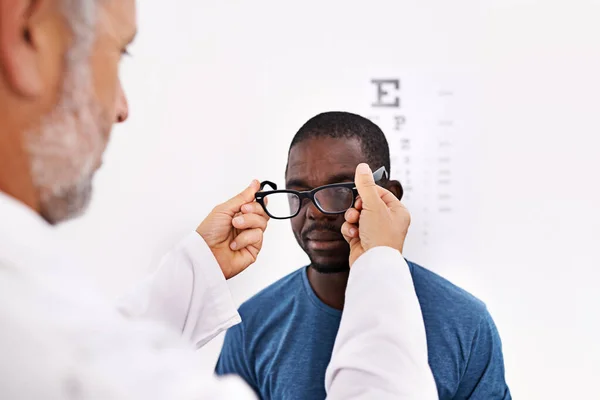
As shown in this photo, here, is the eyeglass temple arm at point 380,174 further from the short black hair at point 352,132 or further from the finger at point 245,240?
the finger at point 245,240

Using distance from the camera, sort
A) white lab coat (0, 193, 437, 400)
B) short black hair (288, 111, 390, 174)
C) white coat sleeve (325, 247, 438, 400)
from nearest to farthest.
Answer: white lab coat (0, 193, 437, 400) < white coat sleeve (325, 247, 438, 400) < short black hair (288, 111, 390, 174)

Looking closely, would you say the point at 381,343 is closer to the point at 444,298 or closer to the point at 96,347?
the point at 96,347

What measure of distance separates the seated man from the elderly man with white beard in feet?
1.11

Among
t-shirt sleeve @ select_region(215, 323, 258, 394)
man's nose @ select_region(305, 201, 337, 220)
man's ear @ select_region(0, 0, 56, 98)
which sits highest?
man's ear @ select_region(0, 0, 56, 98)

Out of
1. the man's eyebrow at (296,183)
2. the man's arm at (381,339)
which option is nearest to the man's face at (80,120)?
the man's arm at (381,339)

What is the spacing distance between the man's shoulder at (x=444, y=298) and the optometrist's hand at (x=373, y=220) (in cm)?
29

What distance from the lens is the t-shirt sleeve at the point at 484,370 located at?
1.03 meters

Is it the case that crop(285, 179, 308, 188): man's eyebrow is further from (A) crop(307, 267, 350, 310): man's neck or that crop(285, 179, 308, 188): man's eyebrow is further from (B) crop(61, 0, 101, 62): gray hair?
(B) crop(61, 0, 101, 62): gray hair

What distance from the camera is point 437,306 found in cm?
108

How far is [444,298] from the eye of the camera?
1.09m

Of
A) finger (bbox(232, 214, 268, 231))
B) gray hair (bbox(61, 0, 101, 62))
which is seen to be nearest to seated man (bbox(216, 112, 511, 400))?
finger (bbox(232, 214, 268, 231))

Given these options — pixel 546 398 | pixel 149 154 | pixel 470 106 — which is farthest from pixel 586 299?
pixel 149 154

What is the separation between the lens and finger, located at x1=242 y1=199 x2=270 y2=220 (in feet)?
3.30

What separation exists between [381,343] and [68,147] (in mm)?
370
